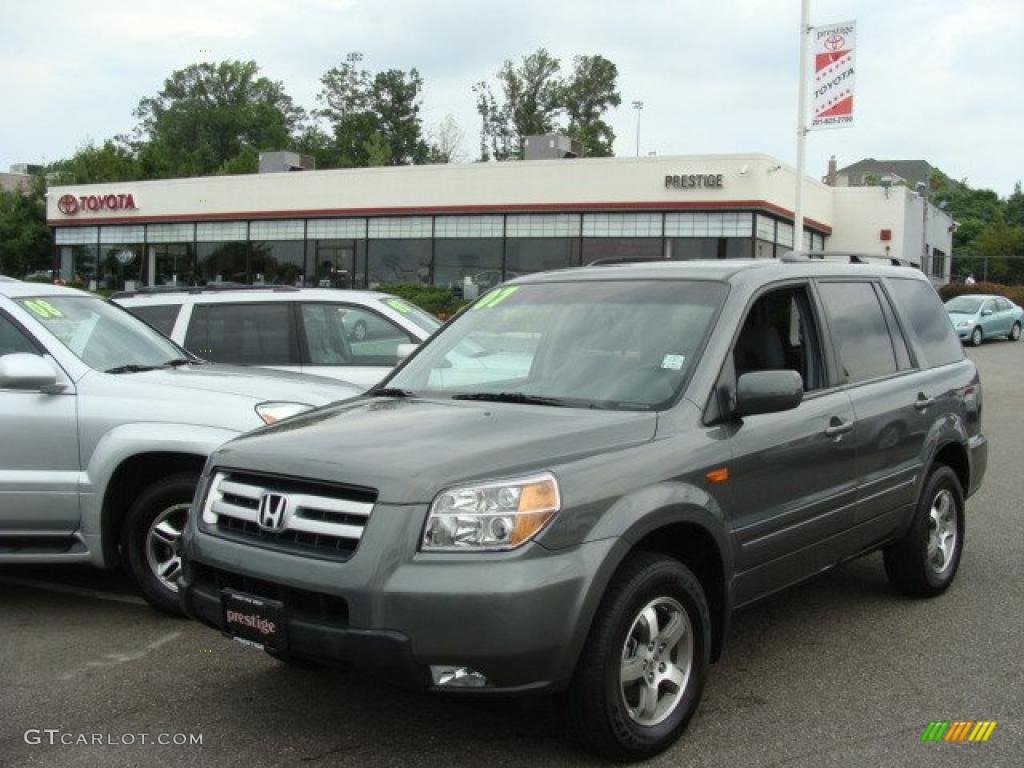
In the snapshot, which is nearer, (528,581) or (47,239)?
(528,581)

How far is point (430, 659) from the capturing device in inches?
128

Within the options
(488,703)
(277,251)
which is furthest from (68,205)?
(488,703)

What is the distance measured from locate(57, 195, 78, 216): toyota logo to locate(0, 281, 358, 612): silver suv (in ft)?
120

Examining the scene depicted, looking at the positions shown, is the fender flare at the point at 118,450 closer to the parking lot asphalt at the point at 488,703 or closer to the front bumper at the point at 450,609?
the parking lot asphalt at the point at 488,703

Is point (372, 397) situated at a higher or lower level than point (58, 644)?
higher

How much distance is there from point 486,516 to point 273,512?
2.63ft

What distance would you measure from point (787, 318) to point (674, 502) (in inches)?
58.9

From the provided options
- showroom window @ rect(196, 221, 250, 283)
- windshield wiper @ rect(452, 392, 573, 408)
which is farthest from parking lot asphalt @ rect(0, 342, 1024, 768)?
showroom window @ rect(196, 221, 250, 283)

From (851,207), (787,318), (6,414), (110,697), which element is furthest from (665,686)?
(851,207)

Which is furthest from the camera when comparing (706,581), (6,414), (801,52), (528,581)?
(801,52)

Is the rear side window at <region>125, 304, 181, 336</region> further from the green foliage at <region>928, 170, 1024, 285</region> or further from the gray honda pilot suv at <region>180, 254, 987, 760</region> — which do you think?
the green foliage at <region>928, 170, 1024, 285</region>

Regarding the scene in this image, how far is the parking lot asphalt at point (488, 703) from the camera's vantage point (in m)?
3.80

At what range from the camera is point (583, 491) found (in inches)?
137

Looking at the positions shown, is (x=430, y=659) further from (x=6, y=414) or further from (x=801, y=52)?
(x=801, y=52)
